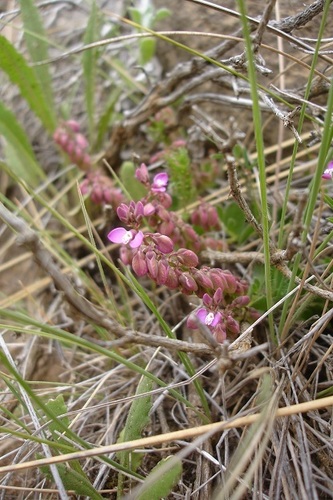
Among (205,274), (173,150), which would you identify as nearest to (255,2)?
(173,150)

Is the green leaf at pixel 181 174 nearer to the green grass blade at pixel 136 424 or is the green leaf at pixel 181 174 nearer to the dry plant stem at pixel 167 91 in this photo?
the dry plant stem at pixel 167 91

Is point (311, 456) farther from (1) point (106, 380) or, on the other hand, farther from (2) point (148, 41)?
(2) point (148, 41)

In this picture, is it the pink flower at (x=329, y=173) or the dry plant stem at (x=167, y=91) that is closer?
the pink flower at (x=329, y=173)

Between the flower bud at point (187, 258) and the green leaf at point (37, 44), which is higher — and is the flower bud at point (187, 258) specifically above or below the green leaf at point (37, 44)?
below

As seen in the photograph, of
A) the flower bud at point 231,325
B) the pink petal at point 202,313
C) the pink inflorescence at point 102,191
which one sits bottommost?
the flower bud at point 231,325

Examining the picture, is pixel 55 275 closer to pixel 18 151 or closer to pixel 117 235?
pixel 117 235

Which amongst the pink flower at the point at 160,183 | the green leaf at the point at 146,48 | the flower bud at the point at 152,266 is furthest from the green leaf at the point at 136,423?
the green leaf at the point at 146,48

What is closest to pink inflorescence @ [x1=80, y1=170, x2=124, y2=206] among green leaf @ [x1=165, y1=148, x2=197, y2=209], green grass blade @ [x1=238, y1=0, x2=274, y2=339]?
green leaf @ [x1=165, y1=148, x2=197, y2=209]
